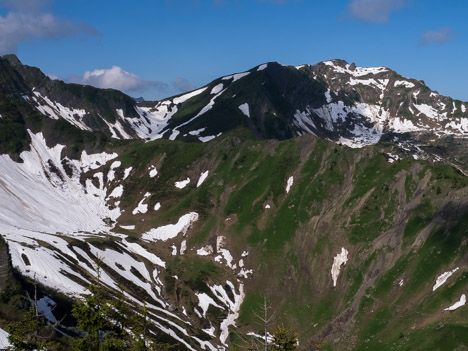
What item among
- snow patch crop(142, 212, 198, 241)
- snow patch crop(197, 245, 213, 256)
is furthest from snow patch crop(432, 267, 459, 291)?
snow patch crop(142, 212, 198, 241)

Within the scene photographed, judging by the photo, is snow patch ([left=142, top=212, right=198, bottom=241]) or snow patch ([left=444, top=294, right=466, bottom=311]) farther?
snow patch ([left=142, top=212, right=198, bottom=241])

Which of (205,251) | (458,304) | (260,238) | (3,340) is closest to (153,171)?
(205,251)

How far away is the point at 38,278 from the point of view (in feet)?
295

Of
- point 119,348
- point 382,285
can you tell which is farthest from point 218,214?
point 119,348

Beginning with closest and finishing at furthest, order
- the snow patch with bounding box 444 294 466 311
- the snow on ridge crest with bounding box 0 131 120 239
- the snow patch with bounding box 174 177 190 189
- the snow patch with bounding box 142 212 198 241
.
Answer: the snow patch with bounding box 444 294 466 311 < the snow on ridge crest with bounding box 0 131 120 239 < the snow patch with bounding box 142 212 198 241 < the snow patch with bounding box 174 177 190 189

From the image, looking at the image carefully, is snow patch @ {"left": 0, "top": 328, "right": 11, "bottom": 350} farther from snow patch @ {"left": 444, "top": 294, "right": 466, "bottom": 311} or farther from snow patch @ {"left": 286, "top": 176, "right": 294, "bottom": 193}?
snow patch @ {"left": 286, "top": 176, "right": 294, "bottom": 193}

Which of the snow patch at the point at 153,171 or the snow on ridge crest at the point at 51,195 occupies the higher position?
the snow patch at the point at 153,171

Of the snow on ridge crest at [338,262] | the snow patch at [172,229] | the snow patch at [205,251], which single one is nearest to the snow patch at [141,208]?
the snow patch at [172,229]

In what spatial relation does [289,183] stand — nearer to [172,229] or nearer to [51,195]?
[172,229]

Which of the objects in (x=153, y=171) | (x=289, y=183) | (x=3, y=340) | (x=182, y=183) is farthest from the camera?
(x=153, y=171)

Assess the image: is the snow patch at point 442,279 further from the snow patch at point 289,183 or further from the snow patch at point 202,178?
the snow patch at point 202,178

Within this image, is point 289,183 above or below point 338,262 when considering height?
above

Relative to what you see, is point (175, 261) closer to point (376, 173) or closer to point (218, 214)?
point (218, 214)

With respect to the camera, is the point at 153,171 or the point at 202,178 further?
the point at 153,171
